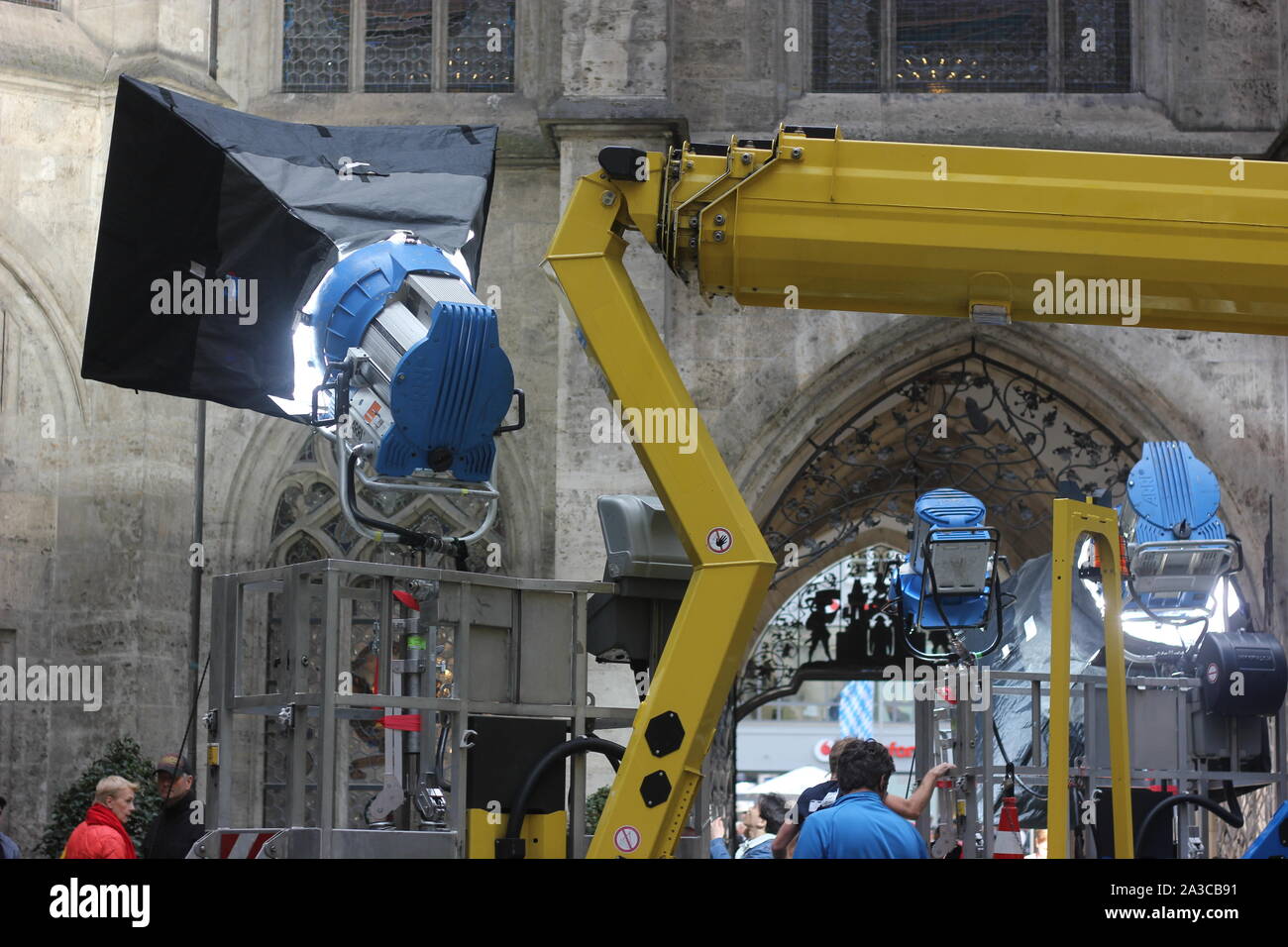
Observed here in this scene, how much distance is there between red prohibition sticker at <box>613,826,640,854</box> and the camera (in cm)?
625

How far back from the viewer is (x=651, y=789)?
628 centimetres

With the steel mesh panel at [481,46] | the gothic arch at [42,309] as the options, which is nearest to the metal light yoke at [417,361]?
the gothic arch at [42,309]

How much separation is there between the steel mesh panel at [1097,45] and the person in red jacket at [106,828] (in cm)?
943

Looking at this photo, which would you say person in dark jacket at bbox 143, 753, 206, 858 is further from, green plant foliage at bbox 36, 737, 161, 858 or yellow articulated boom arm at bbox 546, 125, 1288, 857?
green plant foliage at bbox 36, 737, 161, 858

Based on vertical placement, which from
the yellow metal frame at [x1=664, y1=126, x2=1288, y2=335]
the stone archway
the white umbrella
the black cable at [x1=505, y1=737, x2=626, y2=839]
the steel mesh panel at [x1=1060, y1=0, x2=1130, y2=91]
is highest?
the steel mesh panel at [x1=1060, y1=0, x2=1130, y2=91]

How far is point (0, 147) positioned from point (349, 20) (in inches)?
110

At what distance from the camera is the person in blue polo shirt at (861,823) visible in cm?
577

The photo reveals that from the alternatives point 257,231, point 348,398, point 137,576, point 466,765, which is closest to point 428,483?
point 348,398

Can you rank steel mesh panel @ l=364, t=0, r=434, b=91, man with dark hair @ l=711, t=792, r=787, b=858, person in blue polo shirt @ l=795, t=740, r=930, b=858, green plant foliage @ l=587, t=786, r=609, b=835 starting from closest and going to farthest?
1. person in blue polo shirt @ l=795, t=740, r=930, b=858
2. man with dark hair @ l=711, t=792, r=787, b=858
3. green plant foliage @ l=587, t=786, r=609, b=835
4. steel mesh panel @ l=364, t=0, r=434, b=91

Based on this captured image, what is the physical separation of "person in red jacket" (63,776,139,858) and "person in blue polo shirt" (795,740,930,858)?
3167mm

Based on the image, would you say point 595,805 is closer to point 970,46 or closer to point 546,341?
point 546,341

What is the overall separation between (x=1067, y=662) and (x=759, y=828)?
554 centimetres

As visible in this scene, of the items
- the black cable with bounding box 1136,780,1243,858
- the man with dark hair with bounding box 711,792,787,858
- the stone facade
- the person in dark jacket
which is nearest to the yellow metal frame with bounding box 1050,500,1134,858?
the black cable with bounding box 1136,780,1243,858

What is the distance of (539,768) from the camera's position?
6309mm
